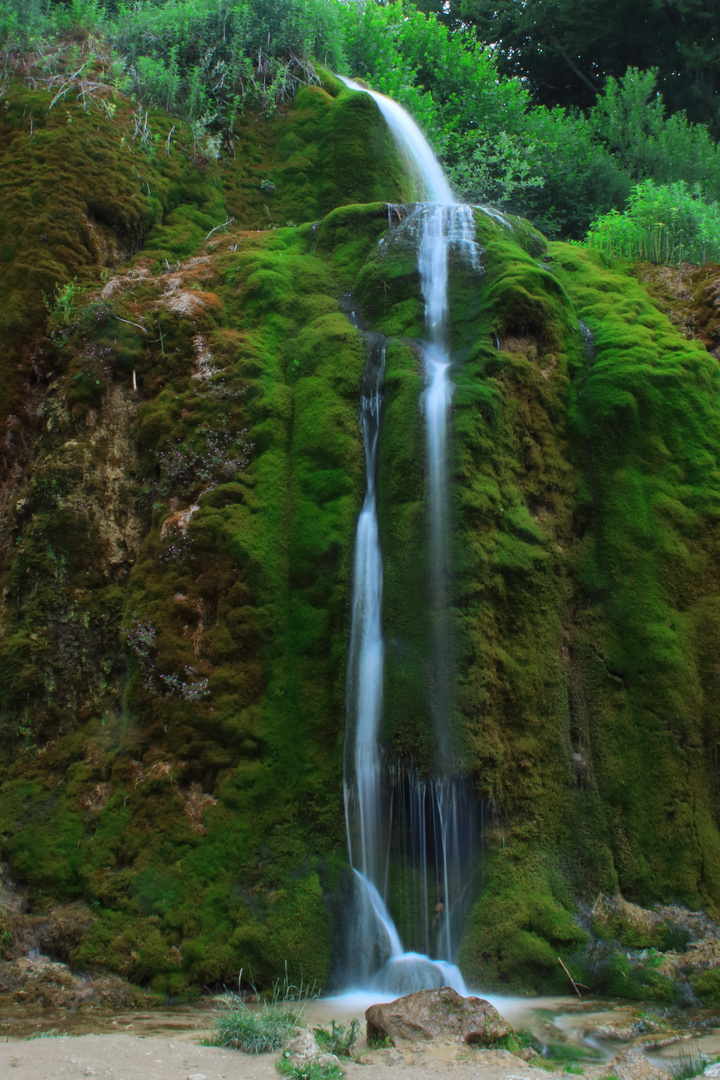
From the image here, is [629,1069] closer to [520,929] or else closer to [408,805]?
[520,929]

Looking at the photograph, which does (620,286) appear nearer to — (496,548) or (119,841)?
(496,548)

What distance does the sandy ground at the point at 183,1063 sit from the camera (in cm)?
409

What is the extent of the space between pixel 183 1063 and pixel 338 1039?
3.14 ft

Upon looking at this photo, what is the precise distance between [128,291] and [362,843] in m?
6.63

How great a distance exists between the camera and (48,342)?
8648mm

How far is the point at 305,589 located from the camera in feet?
24.2

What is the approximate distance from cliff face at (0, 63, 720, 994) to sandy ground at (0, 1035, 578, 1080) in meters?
1.39

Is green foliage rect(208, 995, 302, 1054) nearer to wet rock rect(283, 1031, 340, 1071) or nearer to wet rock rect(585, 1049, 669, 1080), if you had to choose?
wet rock rect(283, 1031, 340, 1071)

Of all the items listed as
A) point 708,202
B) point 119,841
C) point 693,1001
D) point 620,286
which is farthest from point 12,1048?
point 708,202

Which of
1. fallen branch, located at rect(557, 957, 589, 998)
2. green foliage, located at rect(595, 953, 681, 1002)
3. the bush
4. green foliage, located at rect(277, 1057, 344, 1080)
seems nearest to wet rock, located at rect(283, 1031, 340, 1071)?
green foliage, located at rect(277, 1057, 344, 1080)

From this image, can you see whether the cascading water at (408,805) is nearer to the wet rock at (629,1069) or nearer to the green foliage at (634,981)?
the green foliage at (634,981)

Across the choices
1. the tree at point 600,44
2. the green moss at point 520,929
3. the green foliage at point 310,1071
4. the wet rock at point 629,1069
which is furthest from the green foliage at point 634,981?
the tree at point 600,44

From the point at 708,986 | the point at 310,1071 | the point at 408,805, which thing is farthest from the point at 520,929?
the point at 310,1071

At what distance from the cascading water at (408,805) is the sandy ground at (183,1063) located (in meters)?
1.44
